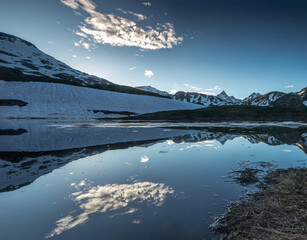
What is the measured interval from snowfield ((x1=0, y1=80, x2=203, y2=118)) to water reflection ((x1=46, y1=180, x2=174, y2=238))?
228ft

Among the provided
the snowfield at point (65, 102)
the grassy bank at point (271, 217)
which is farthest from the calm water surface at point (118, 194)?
the snowfield at point (65, 102)

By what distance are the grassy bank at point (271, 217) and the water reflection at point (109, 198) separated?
7.68ft

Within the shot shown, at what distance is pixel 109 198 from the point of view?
6.38 m

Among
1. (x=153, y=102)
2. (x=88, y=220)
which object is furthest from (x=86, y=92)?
(x=88, y=220)

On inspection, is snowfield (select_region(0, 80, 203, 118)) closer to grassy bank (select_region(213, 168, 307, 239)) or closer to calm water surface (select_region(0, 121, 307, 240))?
calm water surface (select_region(0, 121, 307, 240))

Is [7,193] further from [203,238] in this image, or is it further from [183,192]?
[203,238]

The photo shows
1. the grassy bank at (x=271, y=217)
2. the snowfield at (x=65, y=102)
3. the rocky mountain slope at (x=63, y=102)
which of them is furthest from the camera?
the rocky mountain slope at (x=63, y=102)

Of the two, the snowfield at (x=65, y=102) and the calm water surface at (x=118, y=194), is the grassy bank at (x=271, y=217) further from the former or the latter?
the snowfield at (x=65, y=102)

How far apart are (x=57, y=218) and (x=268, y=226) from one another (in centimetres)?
587

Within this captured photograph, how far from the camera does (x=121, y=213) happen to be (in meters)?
5.40

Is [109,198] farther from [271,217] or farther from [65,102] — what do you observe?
[65,102]

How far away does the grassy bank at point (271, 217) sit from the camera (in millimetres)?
3908

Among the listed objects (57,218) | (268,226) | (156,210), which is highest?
(268,226)

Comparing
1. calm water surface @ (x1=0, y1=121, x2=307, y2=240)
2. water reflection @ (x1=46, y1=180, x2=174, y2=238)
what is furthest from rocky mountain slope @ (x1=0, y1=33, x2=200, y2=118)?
water reflection @ (x1=46, y1=180, x2=174, y2=238)
